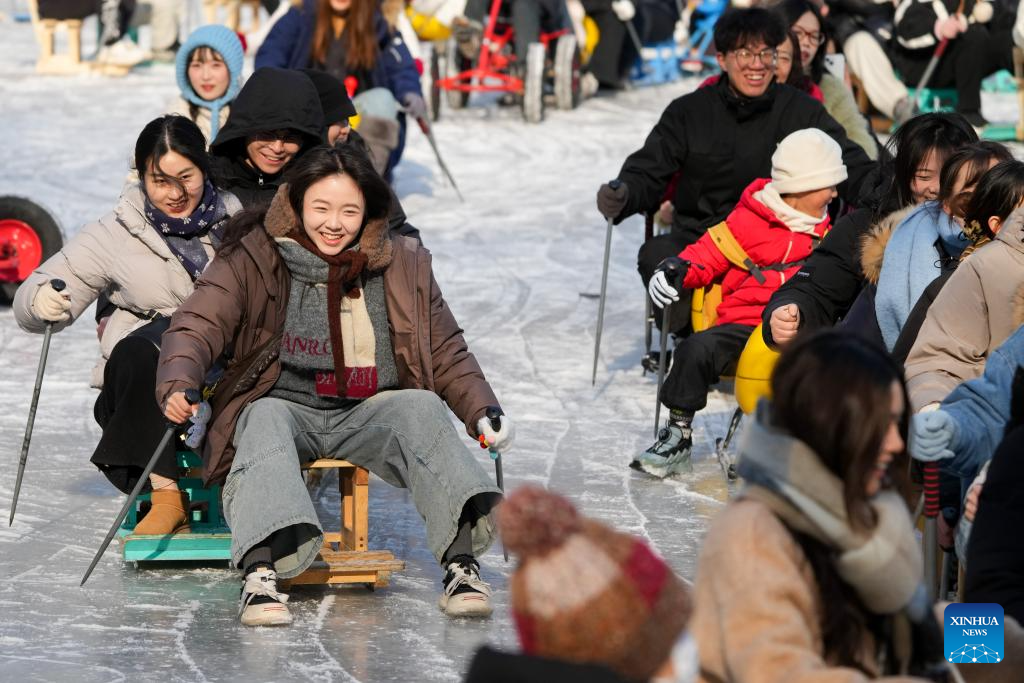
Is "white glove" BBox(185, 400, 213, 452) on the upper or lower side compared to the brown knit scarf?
lower

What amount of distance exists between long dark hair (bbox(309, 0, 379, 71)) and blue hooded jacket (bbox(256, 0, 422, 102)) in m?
0.04

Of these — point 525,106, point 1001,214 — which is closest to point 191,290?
point 1001,214

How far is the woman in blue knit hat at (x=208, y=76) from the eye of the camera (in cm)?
751

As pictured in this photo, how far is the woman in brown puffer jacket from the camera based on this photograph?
16.3 ft

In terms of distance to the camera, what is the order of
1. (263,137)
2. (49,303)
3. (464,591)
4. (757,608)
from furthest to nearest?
1. (263,137)
2. (49,303)
3. (464,591)
4. (757,608)

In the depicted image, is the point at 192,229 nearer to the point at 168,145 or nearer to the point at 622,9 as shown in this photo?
the point at 168,145

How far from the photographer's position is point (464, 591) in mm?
4945

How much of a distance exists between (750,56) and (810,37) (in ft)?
4.95

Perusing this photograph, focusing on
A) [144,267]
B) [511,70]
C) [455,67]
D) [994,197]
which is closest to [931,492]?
[994,197]

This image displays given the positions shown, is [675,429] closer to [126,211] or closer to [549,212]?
[126,211]

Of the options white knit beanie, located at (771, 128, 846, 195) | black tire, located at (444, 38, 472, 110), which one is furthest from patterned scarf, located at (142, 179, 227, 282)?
black tire, located at (444, 38, 472, 110)

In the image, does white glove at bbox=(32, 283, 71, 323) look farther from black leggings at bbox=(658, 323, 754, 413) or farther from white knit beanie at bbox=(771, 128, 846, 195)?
white knit beanie at bbox=(771, 128, 846, 195)

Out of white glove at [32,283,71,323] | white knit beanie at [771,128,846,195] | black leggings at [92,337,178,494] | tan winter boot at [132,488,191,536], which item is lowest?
tan winter boot at [132,488,191,536]

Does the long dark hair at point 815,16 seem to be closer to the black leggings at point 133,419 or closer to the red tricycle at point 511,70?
the black leggings at point 133,419
